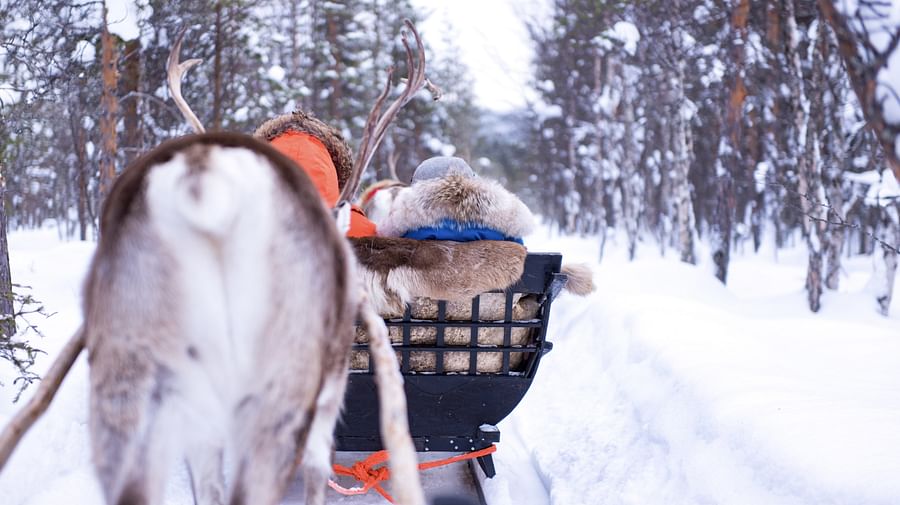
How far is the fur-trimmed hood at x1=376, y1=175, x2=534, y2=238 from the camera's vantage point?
3125 millimetres

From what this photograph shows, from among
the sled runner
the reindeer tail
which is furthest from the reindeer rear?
the reindeer tail

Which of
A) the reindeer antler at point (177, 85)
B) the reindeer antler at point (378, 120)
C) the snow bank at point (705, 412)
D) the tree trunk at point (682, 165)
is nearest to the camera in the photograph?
the reindeer antler at point (378, 120)

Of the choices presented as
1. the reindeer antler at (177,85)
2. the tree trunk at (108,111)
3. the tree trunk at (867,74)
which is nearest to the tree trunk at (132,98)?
the tree trunk at (108,111)

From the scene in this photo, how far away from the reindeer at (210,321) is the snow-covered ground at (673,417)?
1.77 m

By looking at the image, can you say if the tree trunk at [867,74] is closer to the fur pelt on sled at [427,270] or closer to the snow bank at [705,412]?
the snow bank at [705,412]

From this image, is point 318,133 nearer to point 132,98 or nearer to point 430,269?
point 430,269

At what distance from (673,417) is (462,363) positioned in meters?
1.25

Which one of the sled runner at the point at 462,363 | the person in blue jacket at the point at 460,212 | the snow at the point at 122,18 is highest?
the snow at the point at 122,18

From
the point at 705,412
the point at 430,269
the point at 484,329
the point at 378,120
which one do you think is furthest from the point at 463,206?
the point at 705,412

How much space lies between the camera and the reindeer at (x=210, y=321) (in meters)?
1.36

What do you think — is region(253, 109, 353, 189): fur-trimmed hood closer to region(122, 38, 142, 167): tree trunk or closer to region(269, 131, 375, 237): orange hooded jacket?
region(269, 131, 375, 237): orange hooded jacket

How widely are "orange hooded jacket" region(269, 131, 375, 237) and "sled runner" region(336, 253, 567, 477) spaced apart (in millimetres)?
624

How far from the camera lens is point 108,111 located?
742 centimetres

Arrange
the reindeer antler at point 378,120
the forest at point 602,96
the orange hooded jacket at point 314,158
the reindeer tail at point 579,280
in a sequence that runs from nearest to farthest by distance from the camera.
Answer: the reindeer antler at point 378,120
the orange hooded jacket at point 314,158
the reindeer tail at point 579,280
the forest at point 602,96
